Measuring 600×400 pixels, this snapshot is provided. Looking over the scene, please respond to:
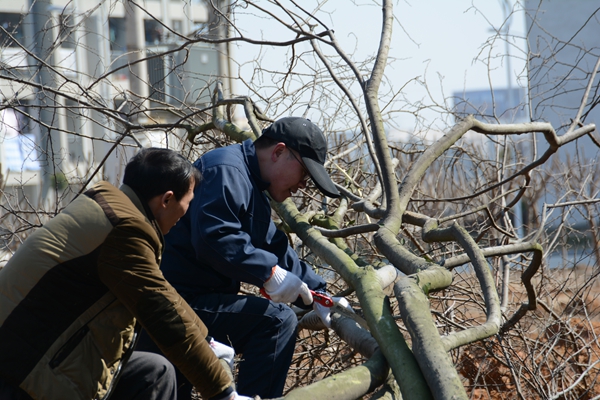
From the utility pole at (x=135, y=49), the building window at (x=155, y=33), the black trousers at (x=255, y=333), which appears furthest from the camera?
the building window at (x=155, y=33)

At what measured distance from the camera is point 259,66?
16.4 feet

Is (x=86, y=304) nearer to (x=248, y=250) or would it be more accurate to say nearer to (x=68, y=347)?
(x=68, y=347)

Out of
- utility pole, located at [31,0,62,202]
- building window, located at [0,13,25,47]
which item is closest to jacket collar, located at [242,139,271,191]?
utility pole, located at [31,0,62,202]

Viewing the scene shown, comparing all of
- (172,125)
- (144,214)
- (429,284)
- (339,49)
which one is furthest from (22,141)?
(429,284)

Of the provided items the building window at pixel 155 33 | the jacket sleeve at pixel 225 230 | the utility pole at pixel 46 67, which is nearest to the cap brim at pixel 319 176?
the jacket sleeve at pixel 225 230

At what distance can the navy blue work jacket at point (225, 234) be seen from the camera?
2.46 m

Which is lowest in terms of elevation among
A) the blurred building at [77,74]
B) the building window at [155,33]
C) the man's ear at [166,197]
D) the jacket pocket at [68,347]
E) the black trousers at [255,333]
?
the black trousers at [255,333]

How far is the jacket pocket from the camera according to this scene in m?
1.84

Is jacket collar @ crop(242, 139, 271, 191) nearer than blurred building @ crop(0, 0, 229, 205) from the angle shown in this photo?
Yes

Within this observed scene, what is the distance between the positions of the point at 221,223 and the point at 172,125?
203cm

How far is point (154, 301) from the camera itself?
1.93 meters

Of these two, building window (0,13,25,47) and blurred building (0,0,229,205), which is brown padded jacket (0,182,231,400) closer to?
blurred building (0,0,229,205)

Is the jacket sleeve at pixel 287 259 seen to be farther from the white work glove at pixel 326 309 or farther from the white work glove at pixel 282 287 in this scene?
the white work glove at pixel 282 287

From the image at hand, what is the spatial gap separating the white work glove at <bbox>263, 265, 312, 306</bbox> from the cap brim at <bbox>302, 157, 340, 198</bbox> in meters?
0.42
